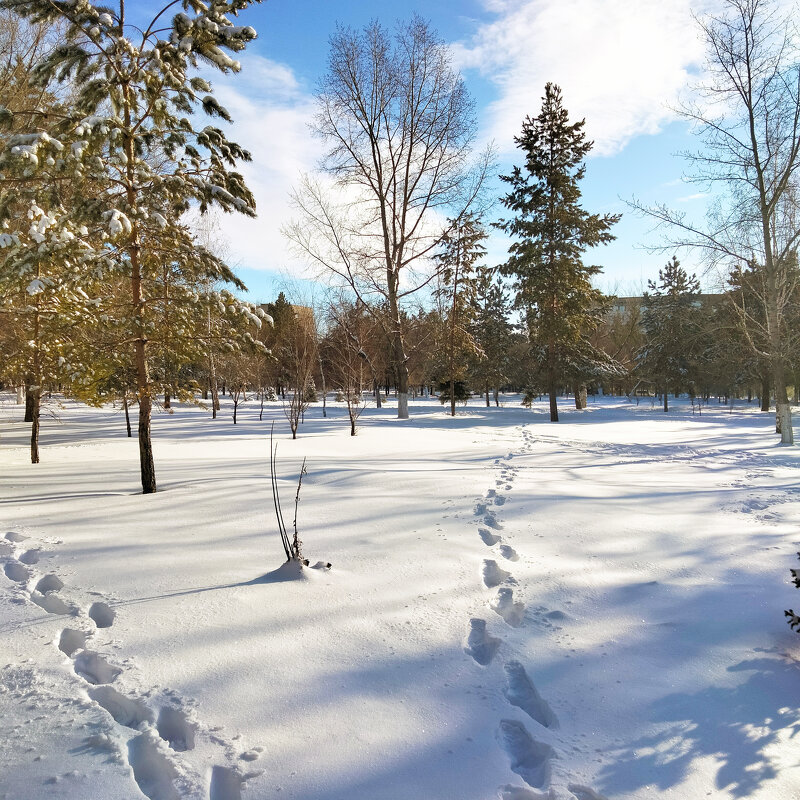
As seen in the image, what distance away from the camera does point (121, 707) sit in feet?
7.09

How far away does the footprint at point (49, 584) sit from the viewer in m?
3.31

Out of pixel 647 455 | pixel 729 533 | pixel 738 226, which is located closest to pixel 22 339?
pixel 729 533

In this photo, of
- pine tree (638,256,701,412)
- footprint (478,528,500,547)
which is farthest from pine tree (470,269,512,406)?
footprint (478,528,500,547)

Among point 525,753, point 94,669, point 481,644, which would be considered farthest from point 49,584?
point 525,753

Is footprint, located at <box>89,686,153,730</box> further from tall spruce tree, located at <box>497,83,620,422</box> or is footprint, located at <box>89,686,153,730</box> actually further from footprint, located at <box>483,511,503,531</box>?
tall spruce tree, located at <box>497,83,620,422</box>

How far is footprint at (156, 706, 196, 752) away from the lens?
1.96m

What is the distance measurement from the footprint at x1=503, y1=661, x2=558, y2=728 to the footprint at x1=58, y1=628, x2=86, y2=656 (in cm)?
225

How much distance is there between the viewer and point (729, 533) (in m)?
4.58

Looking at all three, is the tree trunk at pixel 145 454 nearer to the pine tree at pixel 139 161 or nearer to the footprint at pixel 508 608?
the pine tree at pixel 139 161

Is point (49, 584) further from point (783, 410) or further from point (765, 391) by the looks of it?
point (765, 391)

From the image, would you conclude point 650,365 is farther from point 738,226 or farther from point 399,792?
point 399,792

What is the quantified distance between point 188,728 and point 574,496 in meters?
4.91

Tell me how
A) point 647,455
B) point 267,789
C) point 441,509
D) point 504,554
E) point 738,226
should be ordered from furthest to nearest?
point 738,226
point 647,455
point 441,509
point 504,554
point 267,789

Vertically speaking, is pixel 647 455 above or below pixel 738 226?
below
